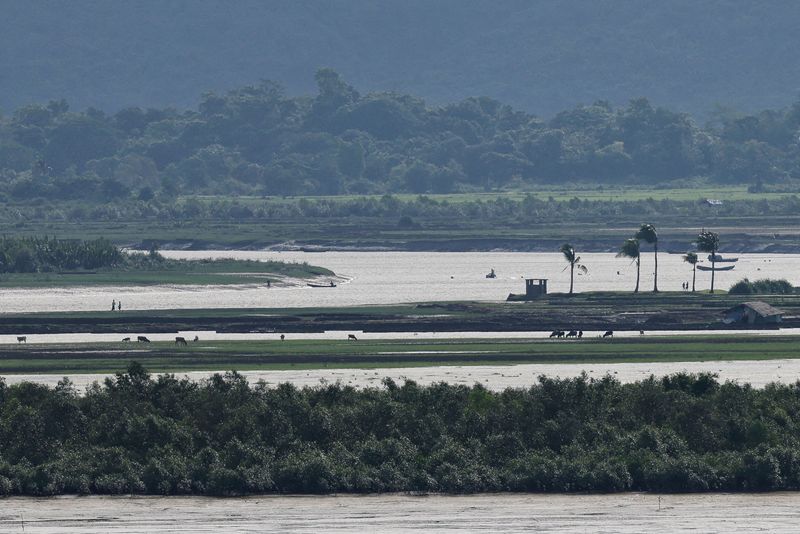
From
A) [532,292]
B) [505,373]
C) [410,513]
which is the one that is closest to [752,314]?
[532,292]

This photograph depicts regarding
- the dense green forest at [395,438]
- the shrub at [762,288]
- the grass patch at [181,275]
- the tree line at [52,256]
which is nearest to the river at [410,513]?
the dense green forest at [395,438]

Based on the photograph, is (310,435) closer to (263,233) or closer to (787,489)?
(787,489)

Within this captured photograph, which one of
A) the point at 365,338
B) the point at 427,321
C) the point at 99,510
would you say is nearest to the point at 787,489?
the point at 99,510

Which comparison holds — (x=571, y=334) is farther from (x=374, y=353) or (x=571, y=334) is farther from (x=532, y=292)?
(x=532, y=292)

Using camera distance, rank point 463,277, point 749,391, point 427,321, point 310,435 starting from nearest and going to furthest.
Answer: point 310,435, point 749,391, point 427,321, point 463,277

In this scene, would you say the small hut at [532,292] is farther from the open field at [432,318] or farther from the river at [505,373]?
the river at [505,373]

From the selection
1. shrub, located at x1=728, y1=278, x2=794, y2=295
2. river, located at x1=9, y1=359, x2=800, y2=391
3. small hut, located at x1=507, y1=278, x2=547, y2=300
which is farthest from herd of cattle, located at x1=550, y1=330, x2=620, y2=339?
shrub, located at x1=728, y1=278, x2=794, y2=295
